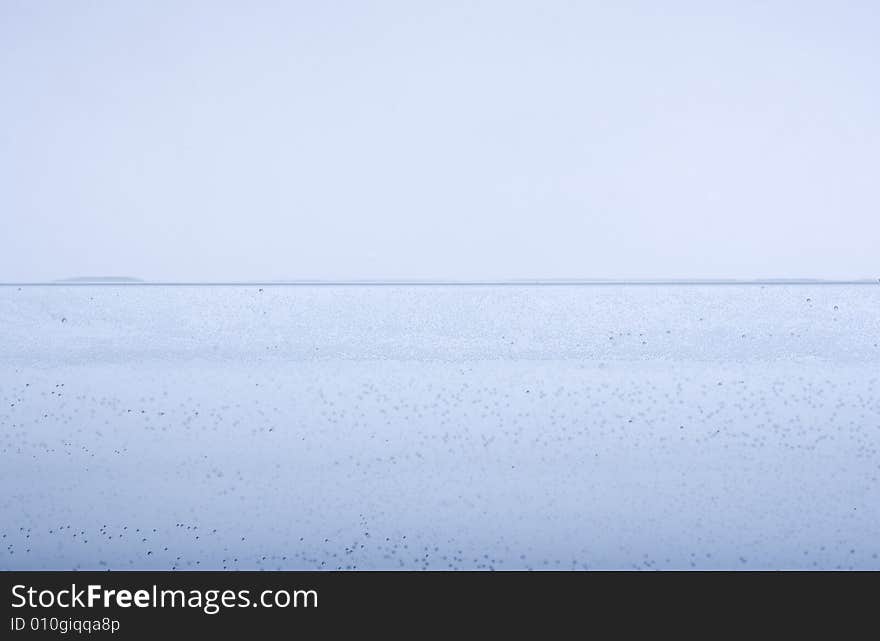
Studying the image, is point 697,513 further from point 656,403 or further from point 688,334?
point 688,334

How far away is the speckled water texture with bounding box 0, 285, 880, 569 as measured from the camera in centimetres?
451

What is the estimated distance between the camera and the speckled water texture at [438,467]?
14.8 ft

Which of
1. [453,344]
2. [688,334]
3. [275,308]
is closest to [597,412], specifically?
[453,344]

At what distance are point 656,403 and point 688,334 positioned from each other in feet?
69.3

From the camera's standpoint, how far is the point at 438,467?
6543 mm

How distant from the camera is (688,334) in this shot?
99.6 feet
